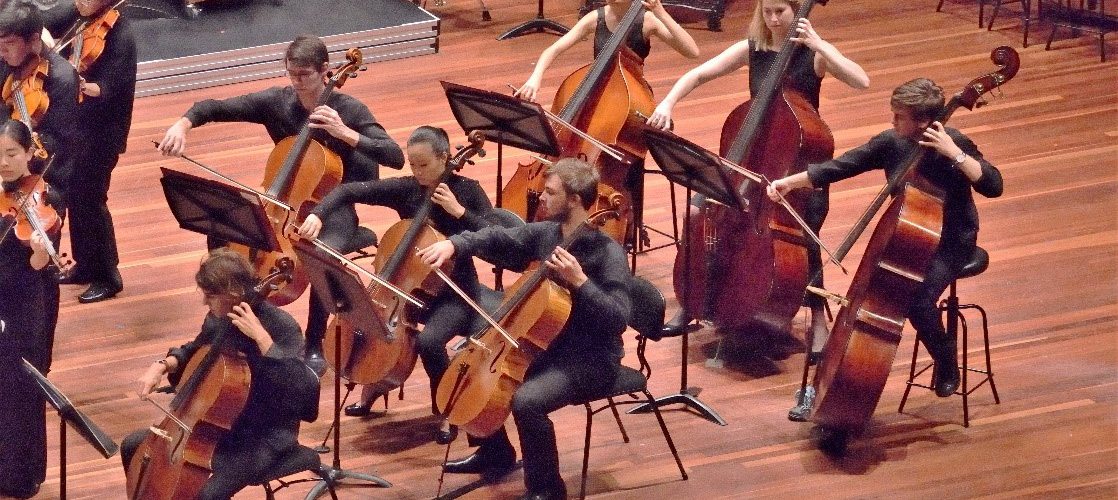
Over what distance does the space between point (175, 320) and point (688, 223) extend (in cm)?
222

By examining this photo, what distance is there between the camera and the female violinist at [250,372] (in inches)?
169

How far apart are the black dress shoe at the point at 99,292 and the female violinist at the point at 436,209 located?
1527mm

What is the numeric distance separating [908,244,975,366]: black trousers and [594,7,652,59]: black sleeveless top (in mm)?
1482

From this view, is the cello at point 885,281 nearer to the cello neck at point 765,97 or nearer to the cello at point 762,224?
the cello at point 762,224

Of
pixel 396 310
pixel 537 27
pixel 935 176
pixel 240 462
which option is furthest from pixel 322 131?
pixel 537 27

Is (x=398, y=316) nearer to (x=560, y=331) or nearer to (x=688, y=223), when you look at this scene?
(x=560, y=331)

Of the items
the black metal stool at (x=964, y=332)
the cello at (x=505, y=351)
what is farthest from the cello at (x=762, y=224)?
the cello at (x=505, y=351)

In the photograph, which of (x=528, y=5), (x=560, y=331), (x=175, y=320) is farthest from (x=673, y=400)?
(x=528, y=5)

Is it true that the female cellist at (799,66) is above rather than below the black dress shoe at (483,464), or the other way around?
above

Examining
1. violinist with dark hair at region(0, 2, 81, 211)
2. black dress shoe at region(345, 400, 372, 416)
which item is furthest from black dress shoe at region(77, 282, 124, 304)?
black dress shoe at region(345, 400, 372, 416)

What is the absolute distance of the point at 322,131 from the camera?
5.46 m

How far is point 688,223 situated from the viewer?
5.28 metres

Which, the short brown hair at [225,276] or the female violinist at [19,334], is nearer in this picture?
the short brown hair at [225,276]

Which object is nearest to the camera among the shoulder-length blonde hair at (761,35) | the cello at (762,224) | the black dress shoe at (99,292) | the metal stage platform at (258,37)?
the cello at (762,224)
